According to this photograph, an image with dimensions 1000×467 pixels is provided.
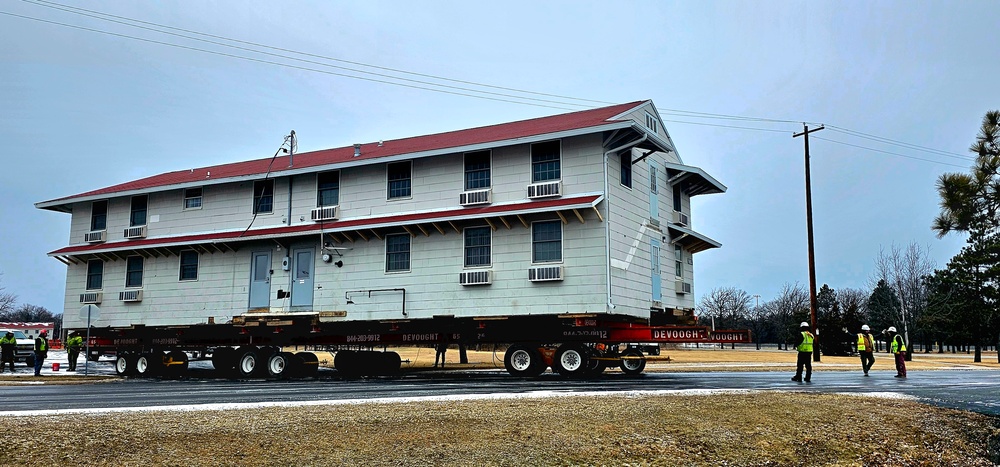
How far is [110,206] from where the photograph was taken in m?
32.7

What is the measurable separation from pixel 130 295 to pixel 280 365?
7.59 meters

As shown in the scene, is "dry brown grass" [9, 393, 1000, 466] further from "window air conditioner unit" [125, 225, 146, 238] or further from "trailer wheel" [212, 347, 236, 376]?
"window air conditioner unit" [125, 225, 146, 238]

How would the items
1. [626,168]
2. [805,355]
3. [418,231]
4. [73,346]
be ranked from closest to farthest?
1. [805,355]
2. [626,168]
3. [418,231]
4. [73,346]

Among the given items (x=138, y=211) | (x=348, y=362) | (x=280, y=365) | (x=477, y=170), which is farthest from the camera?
(x=138, y=211)

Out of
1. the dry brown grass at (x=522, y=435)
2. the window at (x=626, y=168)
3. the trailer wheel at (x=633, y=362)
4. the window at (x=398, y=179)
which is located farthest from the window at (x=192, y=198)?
the dry brown grass at (x=522, y=435)

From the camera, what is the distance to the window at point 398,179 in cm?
2717

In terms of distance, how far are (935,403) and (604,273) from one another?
9550mm

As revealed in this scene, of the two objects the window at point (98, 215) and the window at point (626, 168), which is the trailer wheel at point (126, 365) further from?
the window at point (626, 168)

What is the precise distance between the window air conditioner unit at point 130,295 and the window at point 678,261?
1936 cm

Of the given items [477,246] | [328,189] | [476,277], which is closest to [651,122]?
[477,246]

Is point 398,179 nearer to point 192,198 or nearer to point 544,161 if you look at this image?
Result: point 544,161

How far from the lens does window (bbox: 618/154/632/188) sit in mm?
25158

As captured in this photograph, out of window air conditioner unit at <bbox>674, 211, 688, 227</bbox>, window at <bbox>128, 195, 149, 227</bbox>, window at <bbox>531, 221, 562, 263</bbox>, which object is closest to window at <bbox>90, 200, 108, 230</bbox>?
window at <bbox>128, 195, 149, 227</bbox>

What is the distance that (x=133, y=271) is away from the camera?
31406 mm
